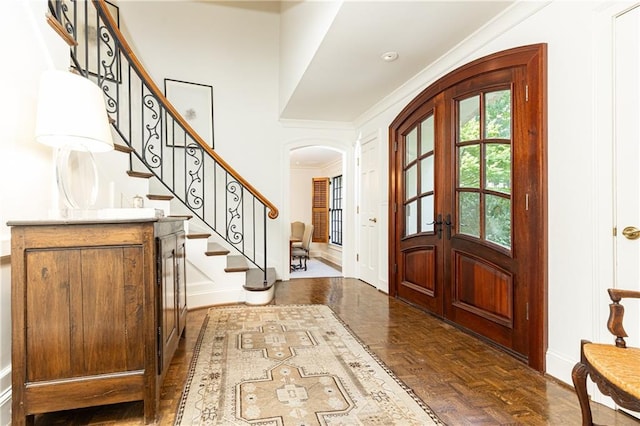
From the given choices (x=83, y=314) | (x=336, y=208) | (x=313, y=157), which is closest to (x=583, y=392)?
(x=83, y=314)

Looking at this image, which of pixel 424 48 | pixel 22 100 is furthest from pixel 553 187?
pixel 22 100

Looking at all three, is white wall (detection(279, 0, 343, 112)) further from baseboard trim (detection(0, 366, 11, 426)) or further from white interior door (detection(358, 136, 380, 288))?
baseboard trim (detection(0, 366, 11, 426))

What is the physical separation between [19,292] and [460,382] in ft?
7.55

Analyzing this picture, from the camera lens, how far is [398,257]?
13.3ft

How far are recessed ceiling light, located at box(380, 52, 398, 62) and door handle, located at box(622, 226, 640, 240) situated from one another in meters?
2.17

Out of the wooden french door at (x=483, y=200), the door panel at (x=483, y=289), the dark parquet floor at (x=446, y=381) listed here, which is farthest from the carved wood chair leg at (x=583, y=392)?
the door panel at (x=483, y=289)

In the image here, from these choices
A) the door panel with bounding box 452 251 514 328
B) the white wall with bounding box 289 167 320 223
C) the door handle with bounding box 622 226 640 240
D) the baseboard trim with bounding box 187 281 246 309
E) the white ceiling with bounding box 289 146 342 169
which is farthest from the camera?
the white wall with bounding box 289 167 320 223

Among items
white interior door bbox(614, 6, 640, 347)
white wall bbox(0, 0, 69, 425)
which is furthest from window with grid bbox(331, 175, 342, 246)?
white wall bbox(0, 0, 69, 425)

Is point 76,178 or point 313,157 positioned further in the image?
point 313,157

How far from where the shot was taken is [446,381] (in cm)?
203

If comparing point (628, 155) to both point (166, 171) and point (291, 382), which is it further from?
point (166, 171)

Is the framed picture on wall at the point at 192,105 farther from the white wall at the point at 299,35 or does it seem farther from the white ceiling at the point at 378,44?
the white ceiling at the point at 378,44

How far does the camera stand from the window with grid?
812 cm

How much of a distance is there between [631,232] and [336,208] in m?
6.82
